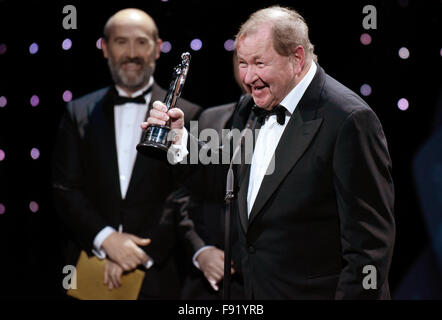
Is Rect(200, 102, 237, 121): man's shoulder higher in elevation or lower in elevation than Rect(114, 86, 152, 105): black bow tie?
lower

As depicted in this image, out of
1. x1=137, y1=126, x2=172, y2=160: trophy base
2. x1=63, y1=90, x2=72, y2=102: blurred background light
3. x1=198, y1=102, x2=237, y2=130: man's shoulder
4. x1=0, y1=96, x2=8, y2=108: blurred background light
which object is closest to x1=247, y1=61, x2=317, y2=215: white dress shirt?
x1=137, y1=126, x2=172, y2=160: trophy base

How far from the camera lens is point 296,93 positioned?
200 centimetres

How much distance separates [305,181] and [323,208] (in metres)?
0.11

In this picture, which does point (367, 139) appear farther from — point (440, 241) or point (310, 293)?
point (440, 241)

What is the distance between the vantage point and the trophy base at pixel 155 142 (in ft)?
5.89

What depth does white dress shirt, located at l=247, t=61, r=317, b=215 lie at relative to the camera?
78.4 inches

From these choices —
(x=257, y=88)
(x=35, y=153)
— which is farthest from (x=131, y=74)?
(x=257, y=88)

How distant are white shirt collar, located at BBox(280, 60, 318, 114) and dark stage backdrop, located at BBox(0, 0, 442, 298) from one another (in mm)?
739

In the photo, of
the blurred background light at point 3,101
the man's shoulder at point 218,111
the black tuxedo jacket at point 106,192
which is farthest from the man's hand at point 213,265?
the blurred background light at point 3,101

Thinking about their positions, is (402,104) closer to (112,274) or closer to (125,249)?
(125,249)

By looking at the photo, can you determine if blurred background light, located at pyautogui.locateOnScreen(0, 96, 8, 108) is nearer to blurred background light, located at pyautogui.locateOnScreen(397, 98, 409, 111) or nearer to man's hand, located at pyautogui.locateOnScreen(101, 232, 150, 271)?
man's hand, located at pyautogui.locateOnScreen(101, 232, 150, 271)

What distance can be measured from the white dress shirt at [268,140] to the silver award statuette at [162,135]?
349 millimetres

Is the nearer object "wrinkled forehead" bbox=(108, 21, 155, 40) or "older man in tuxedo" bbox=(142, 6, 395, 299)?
"older man in tuxedo" bbox=(142, 6, 395, 299)

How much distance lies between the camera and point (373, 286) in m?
1.75
